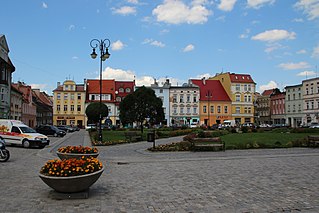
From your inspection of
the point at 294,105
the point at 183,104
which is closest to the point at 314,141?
the point at 183,104

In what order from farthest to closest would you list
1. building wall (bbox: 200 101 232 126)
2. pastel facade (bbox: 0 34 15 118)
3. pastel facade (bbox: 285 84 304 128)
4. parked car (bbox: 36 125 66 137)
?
building wall (bbox: 200 101 232 126) → pastel facade (bbox: 285 84 304 128) → pastel facade (bbox: 0 34 15 118) → parked car (bbox: 36 125 66 137)

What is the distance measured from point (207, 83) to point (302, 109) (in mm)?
24538

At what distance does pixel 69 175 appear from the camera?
7410 millimetres

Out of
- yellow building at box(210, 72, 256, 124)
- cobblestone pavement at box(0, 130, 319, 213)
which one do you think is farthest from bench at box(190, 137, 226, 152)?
yellow building at box(210, 72, 256, 124)

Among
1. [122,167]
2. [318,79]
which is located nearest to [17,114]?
[122,167]

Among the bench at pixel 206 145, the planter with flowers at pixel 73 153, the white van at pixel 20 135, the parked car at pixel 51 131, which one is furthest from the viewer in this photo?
the parked car at pixel 51 131

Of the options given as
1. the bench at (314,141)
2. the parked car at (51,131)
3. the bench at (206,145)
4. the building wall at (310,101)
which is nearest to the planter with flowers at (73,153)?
the bench at (206,145)

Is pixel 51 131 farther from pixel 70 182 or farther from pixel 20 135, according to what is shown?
pixel 70 182

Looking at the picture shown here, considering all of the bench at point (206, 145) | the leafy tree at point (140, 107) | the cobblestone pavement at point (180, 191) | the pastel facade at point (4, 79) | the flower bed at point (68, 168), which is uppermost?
the pastel facade at point (4, 79)

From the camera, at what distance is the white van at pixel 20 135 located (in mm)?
24641

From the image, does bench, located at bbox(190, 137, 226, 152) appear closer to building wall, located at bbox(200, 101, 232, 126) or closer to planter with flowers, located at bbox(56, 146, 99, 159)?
planter with flowers, located at bbox(56, 146, 99, 159)

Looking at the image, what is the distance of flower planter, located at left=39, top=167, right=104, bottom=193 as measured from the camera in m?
7.37

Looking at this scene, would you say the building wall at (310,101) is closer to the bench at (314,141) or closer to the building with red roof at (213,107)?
the building with red roof at (213,107)

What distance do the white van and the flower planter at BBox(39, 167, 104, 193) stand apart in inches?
722
